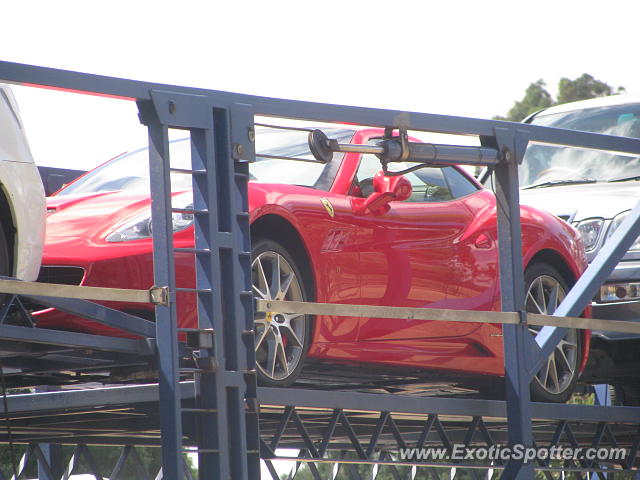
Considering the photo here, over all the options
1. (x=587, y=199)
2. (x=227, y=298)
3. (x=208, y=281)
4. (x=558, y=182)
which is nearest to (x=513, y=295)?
(x=227, y=298)

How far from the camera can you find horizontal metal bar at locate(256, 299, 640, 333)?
19.1 ft

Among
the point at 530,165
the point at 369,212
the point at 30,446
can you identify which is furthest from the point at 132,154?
the point at 30,446

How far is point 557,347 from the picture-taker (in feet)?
27.0

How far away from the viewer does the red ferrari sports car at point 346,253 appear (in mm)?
6164

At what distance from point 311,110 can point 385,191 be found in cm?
87

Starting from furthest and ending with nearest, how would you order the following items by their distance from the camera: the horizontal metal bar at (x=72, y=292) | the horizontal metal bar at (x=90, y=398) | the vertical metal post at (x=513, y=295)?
the vertical metal post at (x=513, y=295) < the horizontal metal bar at (x=90, y=398) < the horizontal metal bar at (x=72, y=292)

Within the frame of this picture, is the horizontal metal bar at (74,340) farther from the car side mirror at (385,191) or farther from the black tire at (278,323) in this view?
the car side mirror at (385,191)

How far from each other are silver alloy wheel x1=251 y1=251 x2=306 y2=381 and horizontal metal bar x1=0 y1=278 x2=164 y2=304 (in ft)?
2.71

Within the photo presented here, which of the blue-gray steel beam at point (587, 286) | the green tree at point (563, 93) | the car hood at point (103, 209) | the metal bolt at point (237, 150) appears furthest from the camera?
the green tree at point (563, 93)

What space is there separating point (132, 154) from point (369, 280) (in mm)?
1945

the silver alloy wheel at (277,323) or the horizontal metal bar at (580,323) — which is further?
the horizontal metal bar at (580,323)

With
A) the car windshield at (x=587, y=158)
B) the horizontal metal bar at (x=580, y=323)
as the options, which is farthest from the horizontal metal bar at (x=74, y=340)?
the car windshield at (x=587, y=158)

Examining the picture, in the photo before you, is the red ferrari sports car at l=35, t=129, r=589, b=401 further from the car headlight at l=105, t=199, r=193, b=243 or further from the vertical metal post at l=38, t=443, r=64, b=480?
the vertical metal post at l=38, t=443, r=64, b=480

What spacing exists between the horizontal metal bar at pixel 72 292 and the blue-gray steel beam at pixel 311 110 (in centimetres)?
85
